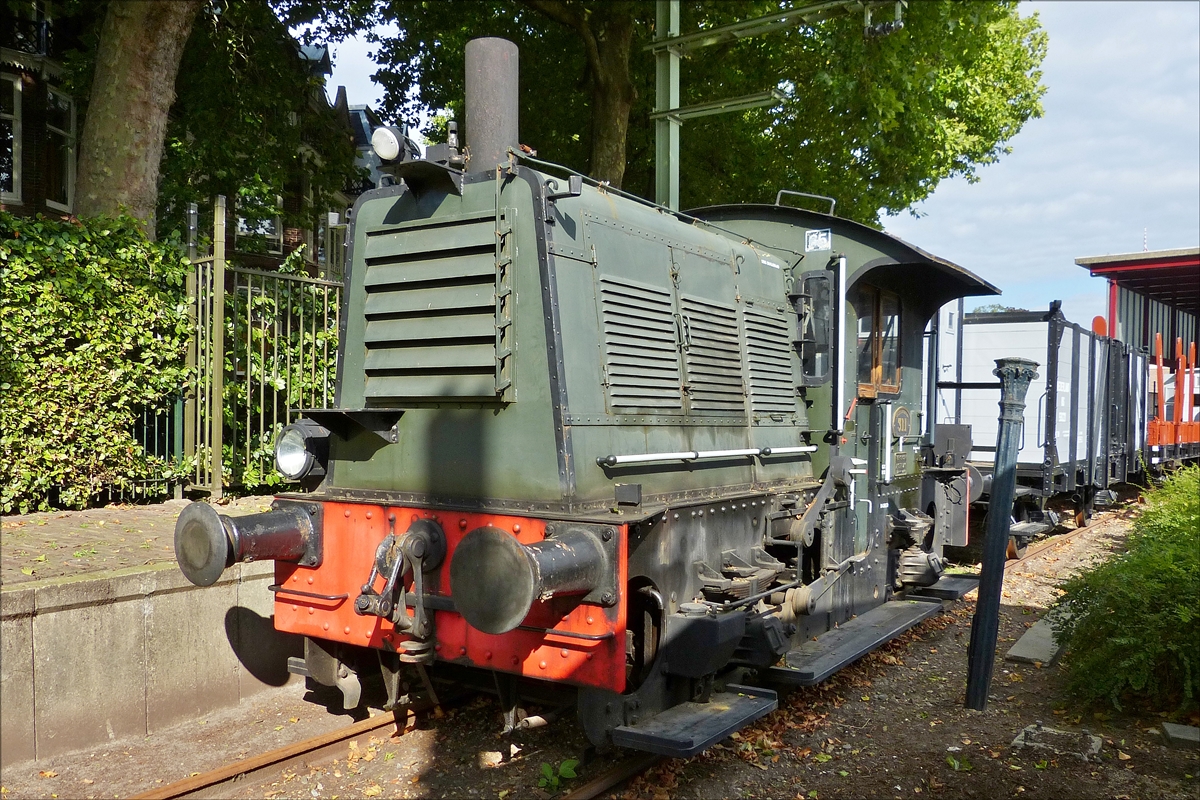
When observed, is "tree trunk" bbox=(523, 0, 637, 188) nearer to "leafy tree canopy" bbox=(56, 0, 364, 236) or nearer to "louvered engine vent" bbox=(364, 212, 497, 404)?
"leafy tree canopy" bbox=(56, 0, 364, 236)

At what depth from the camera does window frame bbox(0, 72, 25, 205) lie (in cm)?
1505

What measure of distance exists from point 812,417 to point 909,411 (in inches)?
59.5

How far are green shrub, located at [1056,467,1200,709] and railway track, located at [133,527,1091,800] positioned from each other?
2825mm

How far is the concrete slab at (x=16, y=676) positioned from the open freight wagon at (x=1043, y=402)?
28.5 ft

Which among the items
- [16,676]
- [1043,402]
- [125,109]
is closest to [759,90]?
[1043,402]

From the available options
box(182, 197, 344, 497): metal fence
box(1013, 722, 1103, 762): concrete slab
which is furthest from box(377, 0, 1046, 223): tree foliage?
box(1013, 722, 1103, 762): concrete slab

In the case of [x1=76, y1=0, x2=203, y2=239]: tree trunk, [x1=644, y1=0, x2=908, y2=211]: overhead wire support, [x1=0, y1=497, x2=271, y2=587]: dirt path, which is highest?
[x1=644, y1=0, x2=908, y2=211]: overhead wire support

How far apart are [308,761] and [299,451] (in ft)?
4.94

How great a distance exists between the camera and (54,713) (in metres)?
4.47

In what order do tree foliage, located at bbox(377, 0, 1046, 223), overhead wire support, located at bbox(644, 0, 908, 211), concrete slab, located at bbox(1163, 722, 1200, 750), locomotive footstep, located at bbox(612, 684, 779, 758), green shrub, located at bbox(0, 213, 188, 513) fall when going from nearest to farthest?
locomotive footstep, located at bbox(612, 684, 779, 758) < concrete slab, located at bbox(1163, 722, 1200, 750) < green shrub, located at bbox(0, 213, 188, 513) < overhead wire support, located at bbox(644, 0, 908, 211) < tree foliage, located at bbox(377, 0, 1046, 223)

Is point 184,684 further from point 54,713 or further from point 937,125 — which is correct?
point 937,125

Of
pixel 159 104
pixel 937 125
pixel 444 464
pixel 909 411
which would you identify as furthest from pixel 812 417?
pixel 937 125

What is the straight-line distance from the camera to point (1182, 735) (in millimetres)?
4875

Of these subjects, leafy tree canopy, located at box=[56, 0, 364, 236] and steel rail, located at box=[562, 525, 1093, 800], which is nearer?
steel rail, located at box=[562, 525, 1093, 800]
